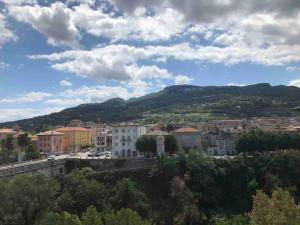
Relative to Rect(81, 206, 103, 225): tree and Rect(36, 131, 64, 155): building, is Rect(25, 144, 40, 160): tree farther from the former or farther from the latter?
Rect(81, 206, 103, 225): tree

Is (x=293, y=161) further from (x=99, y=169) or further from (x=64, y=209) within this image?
(x=64, y=209)

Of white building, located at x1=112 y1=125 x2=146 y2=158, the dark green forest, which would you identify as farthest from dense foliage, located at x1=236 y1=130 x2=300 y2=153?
white building, located at x1=112 y1=125 x2=146 y2=158

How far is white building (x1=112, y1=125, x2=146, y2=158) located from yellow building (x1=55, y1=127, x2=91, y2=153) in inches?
1015

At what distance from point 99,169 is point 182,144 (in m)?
32.5

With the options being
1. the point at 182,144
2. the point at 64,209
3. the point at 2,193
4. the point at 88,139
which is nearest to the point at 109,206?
the point at 64,209

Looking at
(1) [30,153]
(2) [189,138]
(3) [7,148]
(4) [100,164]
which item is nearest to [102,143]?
(2) [189,138]

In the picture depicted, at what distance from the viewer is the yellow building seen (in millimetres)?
131750

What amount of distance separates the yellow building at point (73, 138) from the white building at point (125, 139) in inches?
1015

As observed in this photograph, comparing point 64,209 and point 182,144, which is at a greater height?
point 182,144

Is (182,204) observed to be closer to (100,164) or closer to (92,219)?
(100,164)

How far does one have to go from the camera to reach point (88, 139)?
14612 cm

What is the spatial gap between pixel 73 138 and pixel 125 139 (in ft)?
103

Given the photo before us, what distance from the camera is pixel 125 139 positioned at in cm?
10925

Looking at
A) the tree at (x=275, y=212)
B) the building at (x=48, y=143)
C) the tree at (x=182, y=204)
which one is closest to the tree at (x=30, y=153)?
the building at (x=48, y=143)
